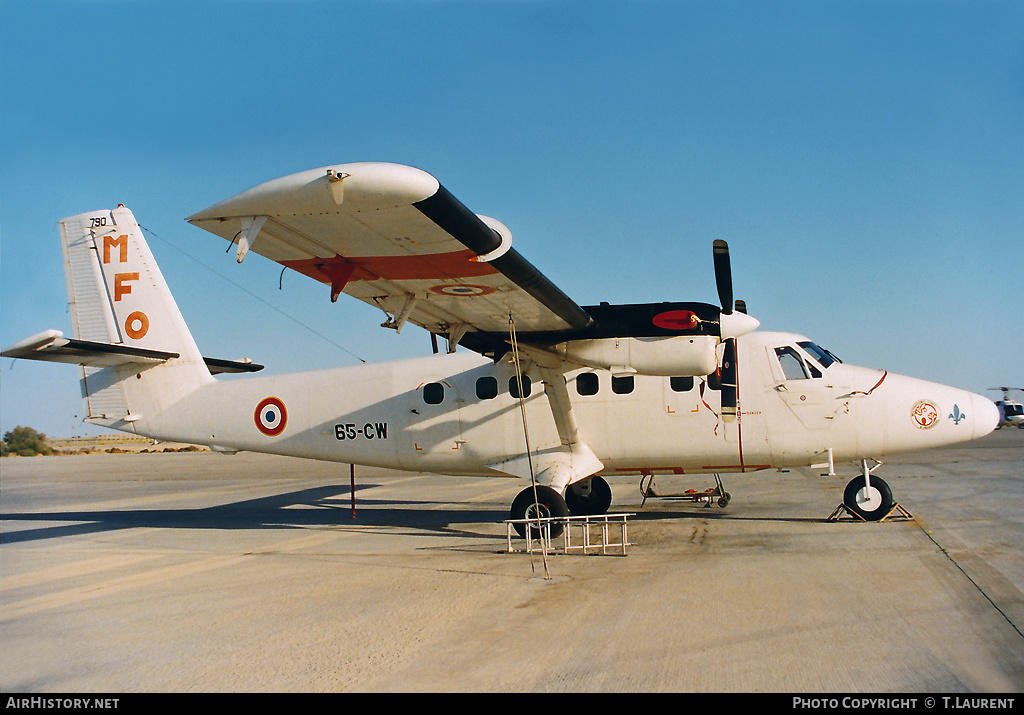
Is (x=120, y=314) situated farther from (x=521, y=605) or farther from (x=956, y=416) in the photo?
(x=956, y=416)

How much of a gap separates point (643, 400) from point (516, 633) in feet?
21.8

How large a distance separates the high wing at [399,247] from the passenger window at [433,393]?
223 centimetres

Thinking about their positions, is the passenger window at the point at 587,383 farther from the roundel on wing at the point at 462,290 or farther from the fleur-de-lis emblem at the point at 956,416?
the fleur-de-lis emblem at the point at 956,416

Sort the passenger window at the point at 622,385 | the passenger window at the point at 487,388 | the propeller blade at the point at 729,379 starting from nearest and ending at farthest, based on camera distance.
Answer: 1. the propeller blade at the point at 729,379
2. the passenger window at the point at 622,385
3. the passenger window at the point at 487,388

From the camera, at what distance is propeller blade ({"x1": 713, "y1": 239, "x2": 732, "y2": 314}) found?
1046cm

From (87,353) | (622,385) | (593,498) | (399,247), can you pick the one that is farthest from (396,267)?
(87,353)

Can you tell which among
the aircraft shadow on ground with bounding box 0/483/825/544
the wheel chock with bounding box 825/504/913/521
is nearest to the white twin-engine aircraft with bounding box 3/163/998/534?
the wheel chock with bounding box 825/504/913/521

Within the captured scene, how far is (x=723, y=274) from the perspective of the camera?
10.5 m

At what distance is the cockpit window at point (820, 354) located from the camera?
11.7 metres

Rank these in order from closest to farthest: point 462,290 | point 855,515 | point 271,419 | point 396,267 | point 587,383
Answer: point 396,267 < point 462,290 < point 855,515 < point 587,383 < point 271,419

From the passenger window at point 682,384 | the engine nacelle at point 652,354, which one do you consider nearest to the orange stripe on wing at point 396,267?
the engine nacelle at point 652,354

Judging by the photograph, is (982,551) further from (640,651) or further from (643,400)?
(640,651)

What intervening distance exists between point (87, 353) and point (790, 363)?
11.8 m
